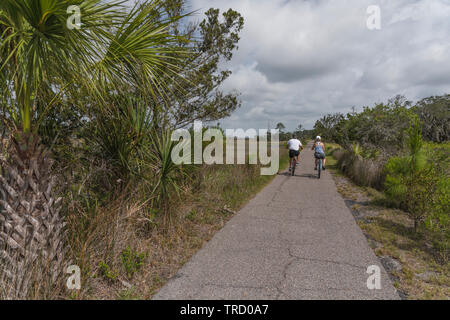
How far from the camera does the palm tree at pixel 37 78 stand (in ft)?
6.62

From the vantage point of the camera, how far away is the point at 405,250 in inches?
158

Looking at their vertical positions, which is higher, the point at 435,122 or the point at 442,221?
the point at 435,122

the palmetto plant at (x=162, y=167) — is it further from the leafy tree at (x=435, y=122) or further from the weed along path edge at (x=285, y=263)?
the leafy tree at (x=435, y=122)

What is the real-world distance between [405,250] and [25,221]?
5.01 m

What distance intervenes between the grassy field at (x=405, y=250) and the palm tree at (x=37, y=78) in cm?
380

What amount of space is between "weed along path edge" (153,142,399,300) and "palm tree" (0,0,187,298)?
1.30 meters

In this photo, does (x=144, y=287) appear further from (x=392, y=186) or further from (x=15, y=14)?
(x=392, y=186)

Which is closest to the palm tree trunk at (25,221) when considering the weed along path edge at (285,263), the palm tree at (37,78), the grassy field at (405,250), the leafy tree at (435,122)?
the palm tree at (37,78)

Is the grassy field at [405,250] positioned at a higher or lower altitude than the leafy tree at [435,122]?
lower

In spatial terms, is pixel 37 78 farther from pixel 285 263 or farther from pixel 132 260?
pixel 285 263

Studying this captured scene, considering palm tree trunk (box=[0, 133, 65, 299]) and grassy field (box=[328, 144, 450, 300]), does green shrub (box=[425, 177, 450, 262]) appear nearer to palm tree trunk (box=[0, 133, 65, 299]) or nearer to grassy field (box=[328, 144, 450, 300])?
grassy field (box=[328, 144, 450, 300])

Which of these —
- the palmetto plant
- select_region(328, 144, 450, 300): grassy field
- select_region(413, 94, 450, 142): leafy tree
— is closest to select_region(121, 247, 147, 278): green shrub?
the palmetto plant

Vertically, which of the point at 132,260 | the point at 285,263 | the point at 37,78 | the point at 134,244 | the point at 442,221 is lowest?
the point at 285,263

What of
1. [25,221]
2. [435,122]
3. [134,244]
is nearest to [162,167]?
[134,244]
